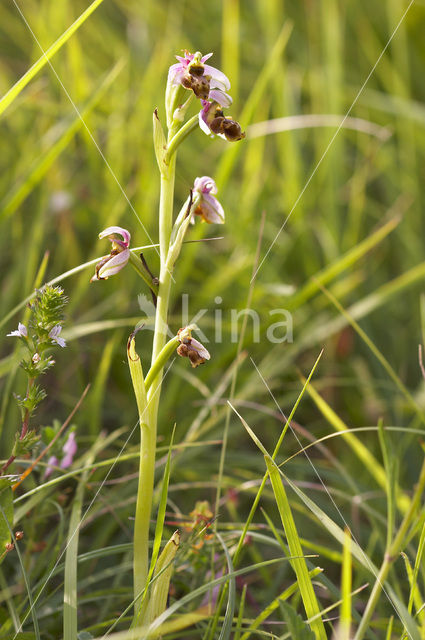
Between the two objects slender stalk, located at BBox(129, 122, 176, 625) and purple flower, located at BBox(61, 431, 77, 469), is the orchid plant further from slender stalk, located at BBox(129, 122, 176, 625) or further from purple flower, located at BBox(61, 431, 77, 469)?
purple flower, located at BBox(61, 431, 77, 469)

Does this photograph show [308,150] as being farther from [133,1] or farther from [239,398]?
[239,398]

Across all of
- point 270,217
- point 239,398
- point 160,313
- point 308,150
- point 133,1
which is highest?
point 133,1

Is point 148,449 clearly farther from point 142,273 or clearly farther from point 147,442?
point 142,273

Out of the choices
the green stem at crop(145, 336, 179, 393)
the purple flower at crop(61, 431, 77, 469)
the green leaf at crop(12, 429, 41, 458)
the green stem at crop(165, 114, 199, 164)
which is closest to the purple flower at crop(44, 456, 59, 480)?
the purple flower at crop(61, 431, 77, 469)

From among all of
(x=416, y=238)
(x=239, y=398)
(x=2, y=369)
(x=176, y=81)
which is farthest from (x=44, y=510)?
(x=416, y=238)

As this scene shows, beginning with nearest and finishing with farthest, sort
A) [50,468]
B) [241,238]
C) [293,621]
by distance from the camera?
[293,621], [50,468], [241,238]

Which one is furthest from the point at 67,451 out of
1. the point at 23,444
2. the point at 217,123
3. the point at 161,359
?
the point at 217,123
